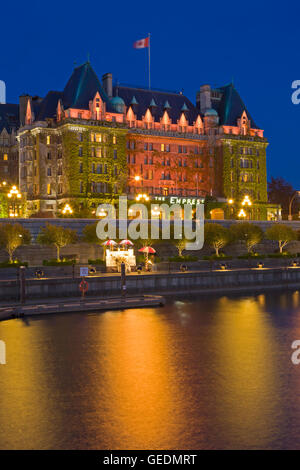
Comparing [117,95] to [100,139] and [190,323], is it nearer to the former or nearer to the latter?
[100,139]

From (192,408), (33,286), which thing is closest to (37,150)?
(33,286)

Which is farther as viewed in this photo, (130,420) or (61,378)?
(61,378)

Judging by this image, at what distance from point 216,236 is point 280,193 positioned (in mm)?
87553

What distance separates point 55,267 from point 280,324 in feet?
85.7

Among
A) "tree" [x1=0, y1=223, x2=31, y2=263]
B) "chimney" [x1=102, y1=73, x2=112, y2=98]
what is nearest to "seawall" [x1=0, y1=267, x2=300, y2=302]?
"tree" [x1=0, y1=223, x2=31, y2=263]

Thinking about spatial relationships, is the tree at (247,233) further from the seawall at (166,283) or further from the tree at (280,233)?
the seawall at (166,283)

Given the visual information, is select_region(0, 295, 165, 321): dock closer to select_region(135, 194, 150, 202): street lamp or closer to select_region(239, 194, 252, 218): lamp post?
select_region(135, 194, 150, 202): street lamp

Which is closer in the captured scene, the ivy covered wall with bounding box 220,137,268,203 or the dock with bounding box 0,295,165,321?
the dock with bounding box 0,295,165,321

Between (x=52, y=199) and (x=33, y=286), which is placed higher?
(x=52, y=199)

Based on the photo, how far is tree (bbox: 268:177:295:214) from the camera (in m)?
149

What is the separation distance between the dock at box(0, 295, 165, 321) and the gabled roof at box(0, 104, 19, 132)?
8383 centimetres

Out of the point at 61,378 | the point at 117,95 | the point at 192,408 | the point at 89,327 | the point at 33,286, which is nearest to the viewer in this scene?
the point at 192,408

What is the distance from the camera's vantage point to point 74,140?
98000 millimetres
